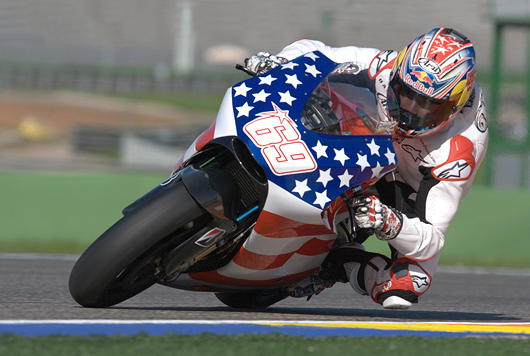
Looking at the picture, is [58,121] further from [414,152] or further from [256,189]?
[256,189]

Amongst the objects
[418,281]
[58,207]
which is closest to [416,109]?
[418,281]

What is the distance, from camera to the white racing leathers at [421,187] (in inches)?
166

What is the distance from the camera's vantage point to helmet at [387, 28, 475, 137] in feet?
13.3

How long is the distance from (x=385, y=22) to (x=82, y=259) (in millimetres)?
7691

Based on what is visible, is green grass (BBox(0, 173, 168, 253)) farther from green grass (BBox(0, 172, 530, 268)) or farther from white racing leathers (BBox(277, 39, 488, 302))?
white racing leathers (BBox(277, 39, 488, 302))

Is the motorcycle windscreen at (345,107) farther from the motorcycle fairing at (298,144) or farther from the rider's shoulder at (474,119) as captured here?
the rider's shoulder at (474,119)

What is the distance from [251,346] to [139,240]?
2.29ft

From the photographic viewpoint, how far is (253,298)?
15.4ft

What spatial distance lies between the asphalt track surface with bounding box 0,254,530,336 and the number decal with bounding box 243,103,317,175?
70 centimetres

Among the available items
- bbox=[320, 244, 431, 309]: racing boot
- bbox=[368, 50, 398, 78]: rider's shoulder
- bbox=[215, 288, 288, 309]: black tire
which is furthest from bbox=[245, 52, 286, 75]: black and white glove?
bbox=[215, 288, 288, 309]: black tire

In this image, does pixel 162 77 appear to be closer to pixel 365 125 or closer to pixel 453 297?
pixel 453 297

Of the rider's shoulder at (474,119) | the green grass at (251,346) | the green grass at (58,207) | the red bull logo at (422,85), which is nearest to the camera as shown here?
the green grass at (251,346)

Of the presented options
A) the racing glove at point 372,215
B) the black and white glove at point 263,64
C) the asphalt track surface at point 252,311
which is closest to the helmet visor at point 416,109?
the racing glove at point 372,215

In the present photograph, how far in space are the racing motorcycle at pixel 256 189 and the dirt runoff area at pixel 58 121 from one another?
229 inches
